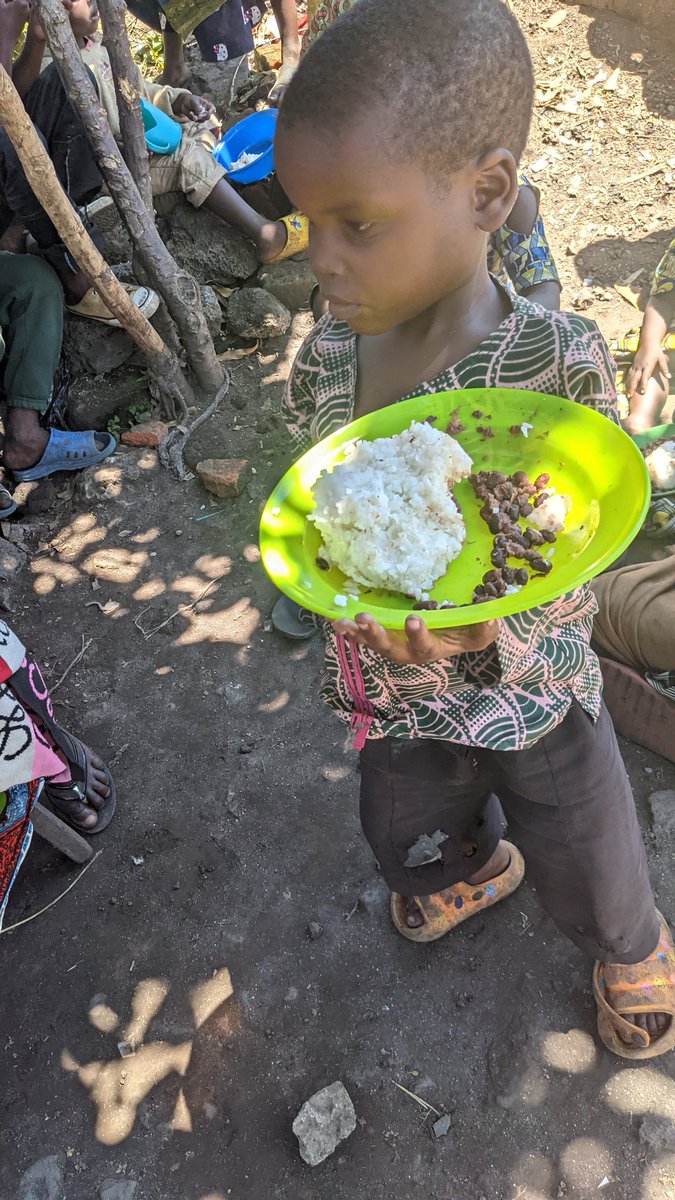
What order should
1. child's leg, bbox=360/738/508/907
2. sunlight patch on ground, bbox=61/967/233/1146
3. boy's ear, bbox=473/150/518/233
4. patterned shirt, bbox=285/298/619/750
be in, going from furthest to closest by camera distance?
sunlight patch on ground, bbox=61/967/233/1146
child's leg, bbox=360/738/508/907
patterned shirt, bbox=285/298/619/750
boy's ear, bbox=473/150/518/233

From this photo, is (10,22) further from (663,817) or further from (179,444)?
(663,817)

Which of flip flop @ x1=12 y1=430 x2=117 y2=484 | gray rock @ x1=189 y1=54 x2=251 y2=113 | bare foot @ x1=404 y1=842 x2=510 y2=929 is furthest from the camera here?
gray rock @ x1=189 y1=54 x2=251 y2=113

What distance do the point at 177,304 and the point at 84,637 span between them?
79.3 inches

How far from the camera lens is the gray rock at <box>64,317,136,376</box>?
482 centimetres

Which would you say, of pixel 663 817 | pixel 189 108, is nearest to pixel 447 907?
pixel 663 817

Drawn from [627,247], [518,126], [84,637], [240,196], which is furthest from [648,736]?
[240,196]

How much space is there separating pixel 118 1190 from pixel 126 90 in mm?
4529

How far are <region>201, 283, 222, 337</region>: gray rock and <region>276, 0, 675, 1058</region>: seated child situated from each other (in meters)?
3.42

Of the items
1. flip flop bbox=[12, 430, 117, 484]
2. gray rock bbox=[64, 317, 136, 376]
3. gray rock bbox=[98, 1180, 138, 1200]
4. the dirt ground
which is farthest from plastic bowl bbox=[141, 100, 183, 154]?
gray rock bbox=[98, 1180, 138, 1200]

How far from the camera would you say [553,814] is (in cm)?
180

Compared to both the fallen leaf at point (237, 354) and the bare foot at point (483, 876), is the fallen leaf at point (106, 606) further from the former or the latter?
the bare foot at point (483, 876)

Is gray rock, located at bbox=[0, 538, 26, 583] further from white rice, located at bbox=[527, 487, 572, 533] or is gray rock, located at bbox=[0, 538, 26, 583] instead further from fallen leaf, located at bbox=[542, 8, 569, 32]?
fallen leaf, located at bbox=[542, 8, 569, 32]

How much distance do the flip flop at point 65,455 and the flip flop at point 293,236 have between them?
1.96 m

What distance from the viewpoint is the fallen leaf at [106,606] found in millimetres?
3893
